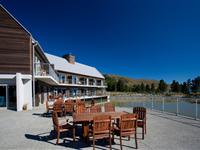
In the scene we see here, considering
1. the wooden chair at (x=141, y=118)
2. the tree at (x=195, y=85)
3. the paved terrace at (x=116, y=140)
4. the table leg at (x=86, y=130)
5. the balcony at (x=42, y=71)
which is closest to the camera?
the paved terrace at (x=116, y=140)

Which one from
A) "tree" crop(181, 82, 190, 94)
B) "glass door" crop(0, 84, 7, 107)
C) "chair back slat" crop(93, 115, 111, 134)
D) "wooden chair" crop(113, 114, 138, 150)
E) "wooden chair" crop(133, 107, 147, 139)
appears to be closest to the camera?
"chair back slat" crop(93, 115, 111, 134)

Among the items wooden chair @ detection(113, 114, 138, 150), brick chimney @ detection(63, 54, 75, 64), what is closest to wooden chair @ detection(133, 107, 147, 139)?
wooden chair @ detection(113, 114, 138, 150)

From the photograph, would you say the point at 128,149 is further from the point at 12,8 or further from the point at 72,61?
the point at 72,61

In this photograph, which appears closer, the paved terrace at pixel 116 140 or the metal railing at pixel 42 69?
the paved terrace at pixel 116 140

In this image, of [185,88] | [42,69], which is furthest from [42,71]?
[185,88]

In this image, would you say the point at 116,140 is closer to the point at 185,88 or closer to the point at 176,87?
the point at 185,88

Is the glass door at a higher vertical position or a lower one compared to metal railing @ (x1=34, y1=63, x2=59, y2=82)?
lower

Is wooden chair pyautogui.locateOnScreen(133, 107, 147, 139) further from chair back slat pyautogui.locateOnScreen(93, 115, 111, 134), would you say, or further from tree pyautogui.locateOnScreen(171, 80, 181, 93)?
tree pyautogui.locateOnScreen(171, 80, 181, 93)

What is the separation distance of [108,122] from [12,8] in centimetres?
1611

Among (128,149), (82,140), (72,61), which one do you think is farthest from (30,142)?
(72,61)

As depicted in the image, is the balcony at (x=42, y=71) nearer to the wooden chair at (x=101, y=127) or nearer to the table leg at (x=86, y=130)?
the table leg at (x=86, y=130)

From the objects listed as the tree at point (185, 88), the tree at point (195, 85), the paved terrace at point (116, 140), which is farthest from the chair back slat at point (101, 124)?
the tree at point (195, 85)

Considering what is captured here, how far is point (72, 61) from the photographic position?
40.3m

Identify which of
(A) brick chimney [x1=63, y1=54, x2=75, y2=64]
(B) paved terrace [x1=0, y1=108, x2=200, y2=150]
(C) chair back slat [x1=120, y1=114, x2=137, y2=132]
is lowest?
(B) paved terrace [x1=0, y1=108, x2=200, y2=150]
